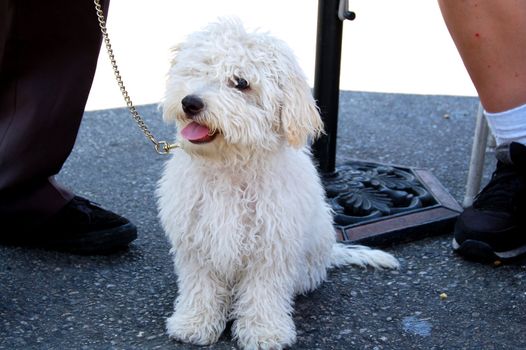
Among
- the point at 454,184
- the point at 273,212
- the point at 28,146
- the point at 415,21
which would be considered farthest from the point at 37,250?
the point at 415,21

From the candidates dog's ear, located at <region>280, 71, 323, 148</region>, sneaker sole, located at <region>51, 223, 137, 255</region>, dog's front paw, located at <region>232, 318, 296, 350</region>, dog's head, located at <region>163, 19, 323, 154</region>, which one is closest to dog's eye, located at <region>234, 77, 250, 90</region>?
dog's head, located at <region>163, 19, 323, 154</region>

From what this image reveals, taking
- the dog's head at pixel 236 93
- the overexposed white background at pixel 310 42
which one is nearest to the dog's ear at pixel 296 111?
the dog's head at pixel 236 93

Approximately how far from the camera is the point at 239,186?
2443 millimetres

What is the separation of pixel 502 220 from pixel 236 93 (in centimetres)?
125

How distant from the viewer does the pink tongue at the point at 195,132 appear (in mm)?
2256

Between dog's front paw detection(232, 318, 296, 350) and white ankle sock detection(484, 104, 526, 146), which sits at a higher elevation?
white ankle sock detection(484, 104, 526, 146)

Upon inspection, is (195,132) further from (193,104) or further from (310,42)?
(310,42)

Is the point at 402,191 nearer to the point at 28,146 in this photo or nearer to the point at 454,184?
the point at 454,184

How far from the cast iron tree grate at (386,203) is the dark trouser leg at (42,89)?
1.11 metres

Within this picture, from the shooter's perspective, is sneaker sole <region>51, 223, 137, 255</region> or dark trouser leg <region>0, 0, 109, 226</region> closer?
dark trouser leg <region>0, 0, 109, 226</region>

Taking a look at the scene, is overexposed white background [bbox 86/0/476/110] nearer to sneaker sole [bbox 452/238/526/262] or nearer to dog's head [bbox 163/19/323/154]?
sneaker sole [bbox 452/238/526/262]

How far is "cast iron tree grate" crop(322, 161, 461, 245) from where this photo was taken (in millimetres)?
3207

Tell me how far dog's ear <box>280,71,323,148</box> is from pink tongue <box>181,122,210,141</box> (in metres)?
0.23

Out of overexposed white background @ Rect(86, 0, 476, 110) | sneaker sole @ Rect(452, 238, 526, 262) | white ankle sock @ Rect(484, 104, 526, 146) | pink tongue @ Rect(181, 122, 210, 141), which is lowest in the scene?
overexposed white background @ Rect(86, 0, 476, 110)
